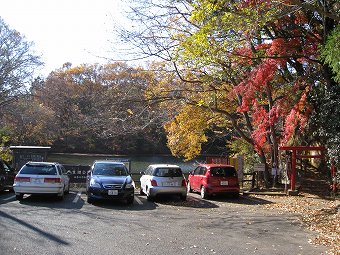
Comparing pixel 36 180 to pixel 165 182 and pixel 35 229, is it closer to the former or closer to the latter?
pixel 165 182

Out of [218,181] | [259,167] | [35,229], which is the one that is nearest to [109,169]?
[218,181]

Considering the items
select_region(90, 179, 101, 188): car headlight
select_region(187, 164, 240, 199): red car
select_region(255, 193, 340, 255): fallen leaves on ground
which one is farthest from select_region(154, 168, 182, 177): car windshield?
select_region(255, 193, 340, 255): fallen leaves on ground

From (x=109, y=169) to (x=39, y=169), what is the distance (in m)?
2.72

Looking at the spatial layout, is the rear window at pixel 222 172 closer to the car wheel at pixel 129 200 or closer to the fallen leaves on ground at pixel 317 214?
the fallen leaves on ground at pixel 317 214

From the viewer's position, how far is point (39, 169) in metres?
15.6

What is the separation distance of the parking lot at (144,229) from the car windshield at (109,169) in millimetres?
1338

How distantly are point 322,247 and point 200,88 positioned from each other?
590 inches

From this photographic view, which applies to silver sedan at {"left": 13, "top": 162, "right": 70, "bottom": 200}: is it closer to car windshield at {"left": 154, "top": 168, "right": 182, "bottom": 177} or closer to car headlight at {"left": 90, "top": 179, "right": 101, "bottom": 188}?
car headlight at {"left": 90, "top": 179, "right": 101, "bottom": 188}

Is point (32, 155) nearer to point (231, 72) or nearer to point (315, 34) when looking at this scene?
point (231, 72)

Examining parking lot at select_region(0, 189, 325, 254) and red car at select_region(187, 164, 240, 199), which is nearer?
parking lot at select_region(0, 189, 325, 254)

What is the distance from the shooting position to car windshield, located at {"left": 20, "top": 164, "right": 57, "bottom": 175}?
15374mm

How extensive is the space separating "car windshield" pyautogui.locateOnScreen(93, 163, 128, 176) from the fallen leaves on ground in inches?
234

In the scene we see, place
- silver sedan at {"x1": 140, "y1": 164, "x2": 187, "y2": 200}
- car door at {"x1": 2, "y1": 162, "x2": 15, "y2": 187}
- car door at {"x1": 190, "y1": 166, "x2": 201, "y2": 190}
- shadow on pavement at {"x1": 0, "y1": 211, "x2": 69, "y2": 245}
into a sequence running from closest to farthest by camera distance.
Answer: shadow on pavement at {"x1": 0, "y1": 211, "x2": 69, "y2": 245} → silver sedan at {"x1": 140, "y1": 164, "x2": 187, "y2": 200} → car door at {"x1": 2, "y1": 162, "x2": 15, "y2": 187} → car door at {"x1": 190, "y1": 166, "x2": 201, "y2": 190}

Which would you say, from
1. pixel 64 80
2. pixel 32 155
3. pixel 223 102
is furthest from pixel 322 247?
pixel 64 80
